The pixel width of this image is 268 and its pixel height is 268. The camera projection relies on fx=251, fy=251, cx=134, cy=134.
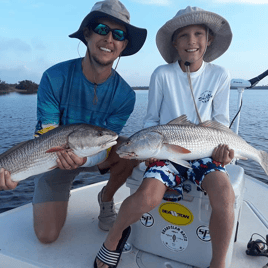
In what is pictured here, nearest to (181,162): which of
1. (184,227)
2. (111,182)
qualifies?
(184,227)

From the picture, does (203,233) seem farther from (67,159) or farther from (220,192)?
(67,159)

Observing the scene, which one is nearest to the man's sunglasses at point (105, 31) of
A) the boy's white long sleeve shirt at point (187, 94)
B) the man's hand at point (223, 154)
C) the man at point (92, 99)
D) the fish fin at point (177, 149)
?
the man at point (92, 99)

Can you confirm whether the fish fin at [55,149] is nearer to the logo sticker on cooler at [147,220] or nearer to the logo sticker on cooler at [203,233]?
the logo sticker on cooler at [147,220]

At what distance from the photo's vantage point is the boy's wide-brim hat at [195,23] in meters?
3.18

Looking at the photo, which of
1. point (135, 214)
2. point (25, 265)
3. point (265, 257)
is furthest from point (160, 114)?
point (25, 265)

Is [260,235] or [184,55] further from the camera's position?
[184,55]

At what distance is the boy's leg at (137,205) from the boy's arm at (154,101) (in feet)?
3.67

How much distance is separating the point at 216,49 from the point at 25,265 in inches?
147

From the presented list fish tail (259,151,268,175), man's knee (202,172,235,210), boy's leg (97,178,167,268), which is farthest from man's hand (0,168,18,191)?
fish tail (259,151,268,175)

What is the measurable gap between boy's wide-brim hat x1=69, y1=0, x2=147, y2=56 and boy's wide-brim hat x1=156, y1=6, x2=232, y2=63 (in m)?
0.29

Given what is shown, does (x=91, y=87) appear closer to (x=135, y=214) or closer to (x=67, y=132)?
(x=67, y=132)

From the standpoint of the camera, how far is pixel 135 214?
93.9 inches

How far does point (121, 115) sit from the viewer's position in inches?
150

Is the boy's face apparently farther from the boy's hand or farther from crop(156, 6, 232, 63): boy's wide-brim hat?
the boy's hand
